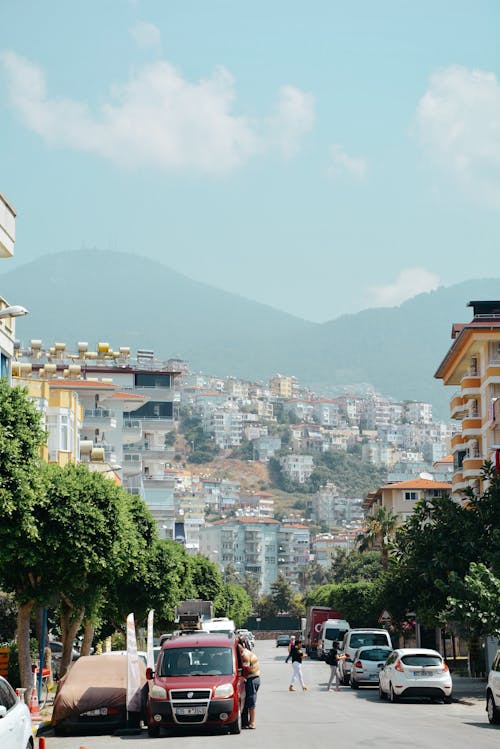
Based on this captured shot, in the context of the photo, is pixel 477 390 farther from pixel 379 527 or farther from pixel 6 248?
pixel 6 248

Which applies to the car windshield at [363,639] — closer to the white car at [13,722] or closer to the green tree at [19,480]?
the green tree at [19,480]

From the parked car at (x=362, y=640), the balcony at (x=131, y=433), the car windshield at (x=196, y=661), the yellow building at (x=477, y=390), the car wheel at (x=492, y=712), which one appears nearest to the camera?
the car windshield at (x=196, y=661)

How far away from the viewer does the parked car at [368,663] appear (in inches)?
1699

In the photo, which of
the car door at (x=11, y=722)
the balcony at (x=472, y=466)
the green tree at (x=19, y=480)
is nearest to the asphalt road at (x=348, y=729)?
the green tree at (x=19, y=480)

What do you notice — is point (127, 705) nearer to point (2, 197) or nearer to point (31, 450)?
point (31, 450)

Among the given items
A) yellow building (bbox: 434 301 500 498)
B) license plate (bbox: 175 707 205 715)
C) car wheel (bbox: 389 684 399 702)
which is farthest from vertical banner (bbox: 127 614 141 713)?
yellow building (bbox: 434 301 500 498)

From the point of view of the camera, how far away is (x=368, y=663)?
142 feet

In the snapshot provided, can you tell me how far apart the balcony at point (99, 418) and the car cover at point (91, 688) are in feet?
236

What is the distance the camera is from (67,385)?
95375mm

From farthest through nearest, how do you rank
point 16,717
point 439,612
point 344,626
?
point 344,626 → point 439,612 → point 16,717

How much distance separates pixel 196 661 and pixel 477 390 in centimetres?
5245

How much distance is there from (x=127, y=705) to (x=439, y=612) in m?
21.2

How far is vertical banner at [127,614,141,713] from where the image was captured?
23.8 m

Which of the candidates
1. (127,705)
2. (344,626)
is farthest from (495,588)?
(344,626)
